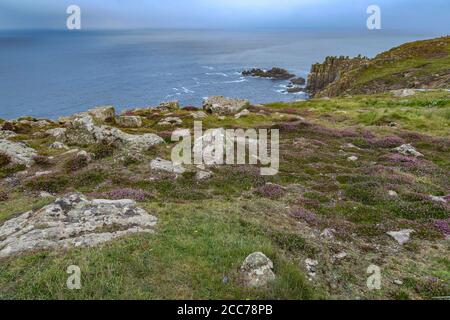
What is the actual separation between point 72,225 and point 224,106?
159 ft

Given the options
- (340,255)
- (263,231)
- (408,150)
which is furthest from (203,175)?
(408,150)

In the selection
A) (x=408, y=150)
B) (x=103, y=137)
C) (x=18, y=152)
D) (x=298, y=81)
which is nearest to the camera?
(x=18, y=152)

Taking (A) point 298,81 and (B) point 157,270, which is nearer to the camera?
(B) point 157,270

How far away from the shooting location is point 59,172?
26.1 metres

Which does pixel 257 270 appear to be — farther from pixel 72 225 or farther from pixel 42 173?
pixel 42 173

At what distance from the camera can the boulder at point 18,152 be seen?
2907 centimetres

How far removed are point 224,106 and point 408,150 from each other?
112ft

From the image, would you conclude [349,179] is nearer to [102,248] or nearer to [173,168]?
[173,168]

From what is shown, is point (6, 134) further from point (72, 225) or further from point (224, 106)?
point (72, 225)

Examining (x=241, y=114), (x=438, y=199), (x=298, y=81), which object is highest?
(x=298, y=81)

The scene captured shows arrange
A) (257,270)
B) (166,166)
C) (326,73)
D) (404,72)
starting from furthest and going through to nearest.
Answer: (326,73), (404,72), (166,166), (257,270)

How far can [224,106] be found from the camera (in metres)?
61.2

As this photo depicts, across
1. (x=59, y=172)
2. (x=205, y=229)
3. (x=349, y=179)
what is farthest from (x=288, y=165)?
(x=59, y=172)

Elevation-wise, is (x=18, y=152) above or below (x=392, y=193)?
above
